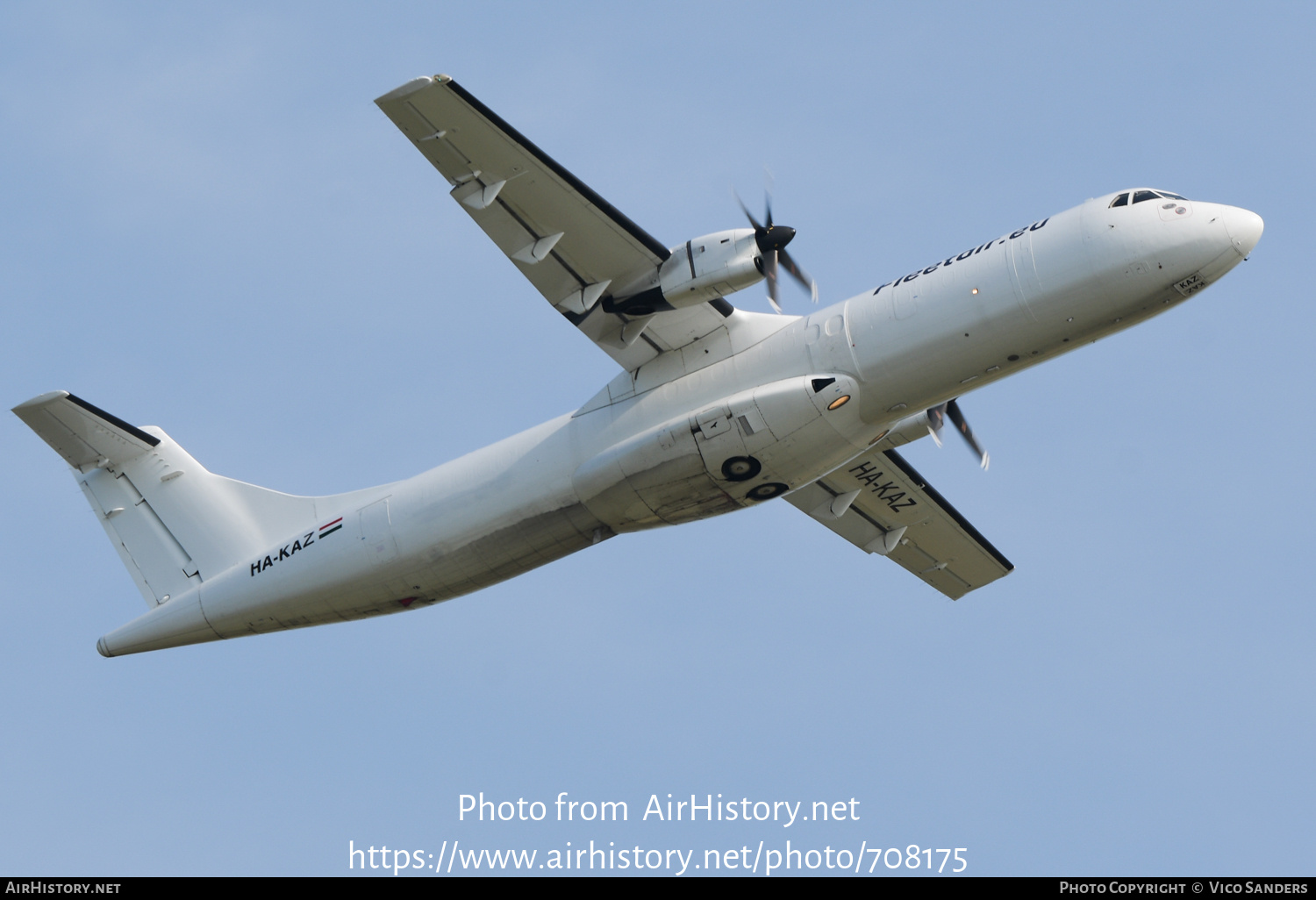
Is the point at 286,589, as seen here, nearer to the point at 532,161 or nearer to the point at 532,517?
the point at 532,517

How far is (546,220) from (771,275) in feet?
11.2

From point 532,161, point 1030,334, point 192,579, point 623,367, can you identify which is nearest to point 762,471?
point 623,367

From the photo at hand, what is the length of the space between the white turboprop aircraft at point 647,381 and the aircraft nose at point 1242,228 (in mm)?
28

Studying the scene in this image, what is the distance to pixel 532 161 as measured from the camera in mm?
20062

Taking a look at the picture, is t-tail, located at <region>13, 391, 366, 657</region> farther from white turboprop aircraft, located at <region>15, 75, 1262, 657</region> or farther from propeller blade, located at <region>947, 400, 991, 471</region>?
propeller blade, located at <region>947, 400, 991, 471</region>

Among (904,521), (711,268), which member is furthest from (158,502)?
(904,521)

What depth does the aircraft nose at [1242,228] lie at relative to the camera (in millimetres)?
19062

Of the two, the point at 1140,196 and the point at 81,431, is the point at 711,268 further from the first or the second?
the point at 81,431

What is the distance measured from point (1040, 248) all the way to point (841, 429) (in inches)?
148

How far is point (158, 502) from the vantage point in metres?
25.4

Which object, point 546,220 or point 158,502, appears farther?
point 158,502

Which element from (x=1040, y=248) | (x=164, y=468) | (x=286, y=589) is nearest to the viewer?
(x=1040, y=248)

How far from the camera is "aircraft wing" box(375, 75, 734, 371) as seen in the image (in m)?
19.6

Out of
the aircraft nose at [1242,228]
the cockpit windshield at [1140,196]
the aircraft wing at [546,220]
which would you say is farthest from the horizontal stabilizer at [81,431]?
the aircraft nose at [1242,228]
